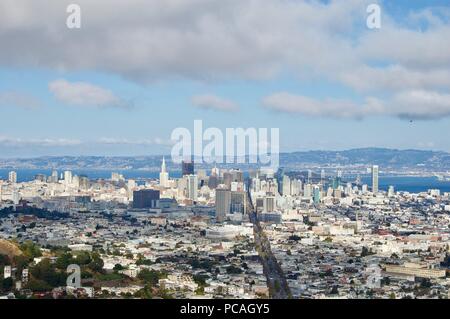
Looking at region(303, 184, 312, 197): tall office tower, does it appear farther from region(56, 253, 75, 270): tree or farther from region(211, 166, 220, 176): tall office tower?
region(56, 253, 75, 270): tree

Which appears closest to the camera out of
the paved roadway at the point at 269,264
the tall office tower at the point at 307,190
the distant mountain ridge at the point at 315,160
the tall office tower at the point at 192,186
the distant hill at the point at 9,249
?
the paved roadway at the point at 269,264

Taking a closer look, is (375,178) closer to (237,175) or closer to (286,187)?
(286,187)

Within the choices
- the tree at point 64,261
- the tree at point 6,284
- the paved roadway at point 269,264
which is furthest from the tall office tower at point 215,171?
the tree at point 6,284

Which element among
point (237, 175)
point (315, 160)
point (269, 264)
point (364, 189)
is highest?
point (315, 160)

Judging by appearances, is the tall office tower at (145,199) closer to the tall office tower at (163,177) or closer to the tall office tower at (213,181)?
the tall office tower at (163,177)

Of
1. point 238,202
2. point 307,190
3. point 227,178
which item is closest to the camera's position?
point 227,178

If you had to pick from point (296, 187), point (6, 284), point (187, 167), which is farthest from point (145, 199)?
point (6, 284)

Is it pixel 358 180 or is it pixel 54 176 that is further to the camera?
pixel 54 176
